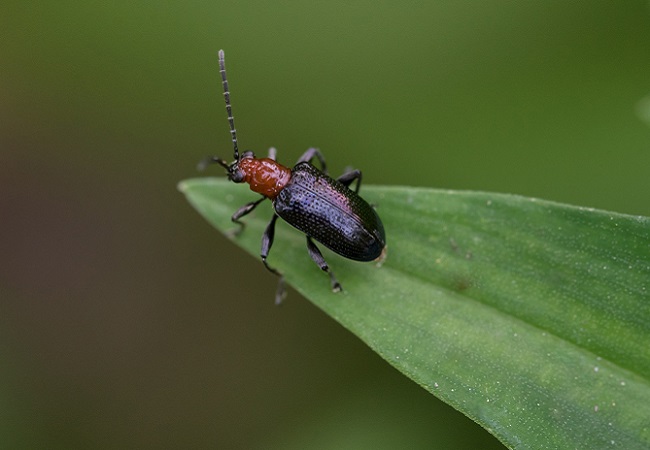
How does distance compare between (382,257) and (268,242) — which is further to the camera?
(268,242)

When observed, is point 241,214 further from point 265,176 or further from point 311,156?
point 311,156

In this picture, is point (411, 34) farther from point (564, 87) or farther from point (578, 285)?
point (578, 285)

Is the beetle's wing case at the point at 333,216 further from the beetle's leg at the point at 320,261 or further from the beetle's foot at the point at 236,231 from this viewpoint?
the beetle's foot at the point at 236,231

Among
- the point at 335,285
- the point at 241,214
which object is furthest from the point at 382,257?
the point at 241,214

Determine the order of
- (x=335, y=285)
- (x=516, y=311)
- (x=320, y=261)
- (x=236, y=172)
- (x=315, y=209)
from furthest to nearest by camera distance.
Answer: (x=236, y=172), (x=315, y=209), (x=320, y=261), (x=335, y=285), (x=516, y=311)

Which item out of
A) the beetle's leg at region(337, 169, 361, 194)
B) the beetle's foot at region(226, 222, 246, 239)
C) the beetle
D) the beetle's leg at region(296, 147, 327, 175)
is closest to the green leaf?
the beetle
